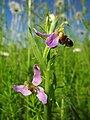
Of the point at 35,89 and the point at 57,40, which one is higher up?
the point at 57,40

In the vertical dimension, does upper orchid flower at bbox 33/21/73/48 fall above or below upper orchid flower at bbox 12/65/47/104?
above

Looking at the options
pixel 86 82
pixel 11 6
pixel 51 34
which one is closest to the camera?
pixel 51 34

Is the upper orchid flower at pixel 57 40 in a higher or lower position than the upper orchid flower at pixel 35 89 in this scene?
higher

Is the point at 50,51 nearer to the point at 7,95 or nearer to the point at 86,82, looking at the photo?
the point at 7,95

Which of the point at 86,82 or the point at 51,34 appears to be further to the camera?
the point at 86,82

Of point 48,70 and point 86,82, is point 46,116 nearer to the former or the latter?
point 48,70

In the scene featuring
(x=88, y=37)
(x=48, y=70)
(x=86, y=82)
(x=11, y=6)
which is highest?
(x=11, y=6)

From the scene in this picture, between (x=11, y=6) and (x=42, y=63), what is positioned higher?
(x=11, y=6)

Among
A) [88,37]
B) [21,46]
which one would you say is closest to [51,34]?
[21,46]

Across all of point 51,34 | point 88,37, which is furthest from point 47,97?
point 88,37

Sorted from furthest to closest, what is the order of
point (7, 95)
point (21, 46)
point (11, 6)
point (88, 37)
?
point (88, 37)
point (11, 6)
point (21, 46)
point (7, 95)
